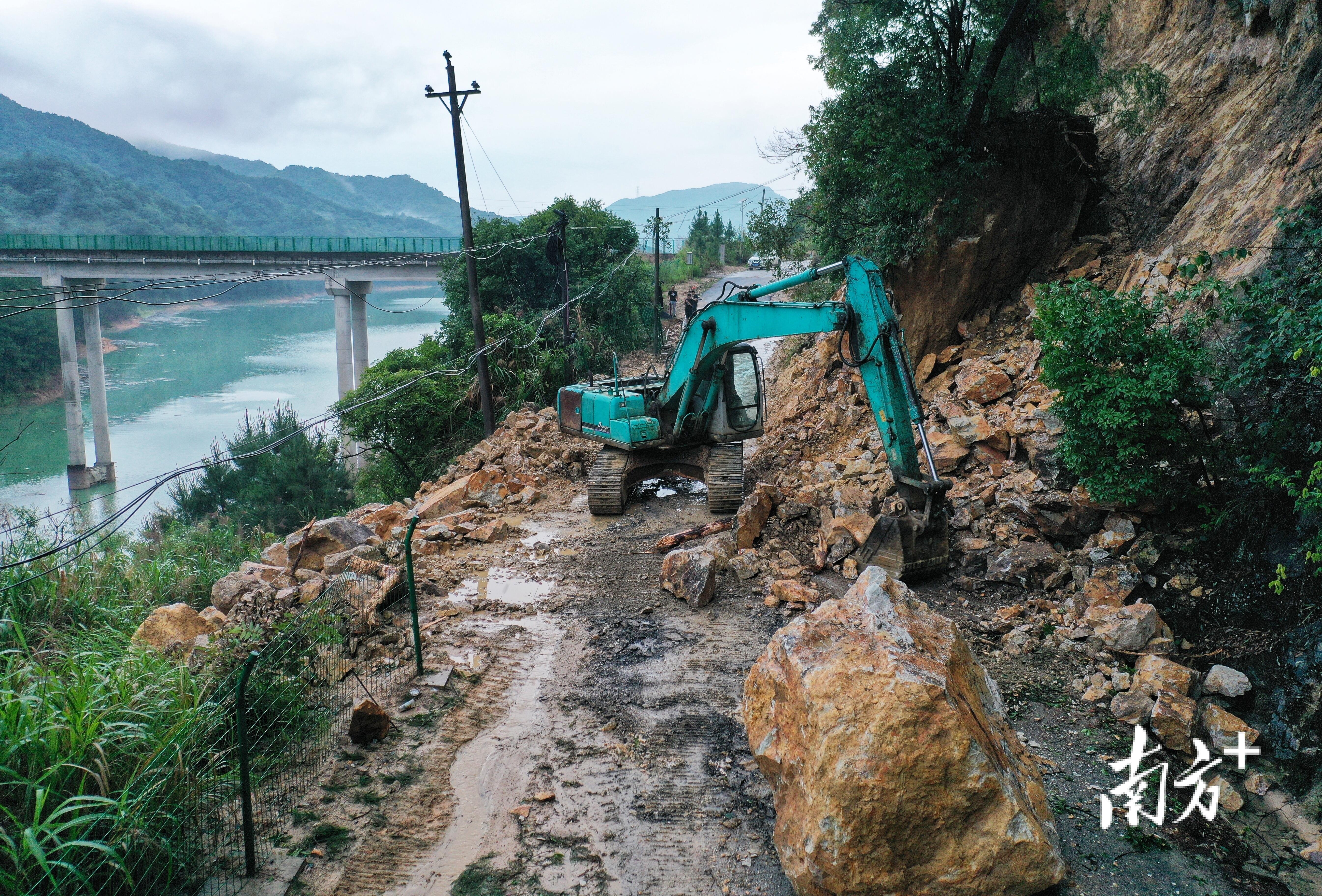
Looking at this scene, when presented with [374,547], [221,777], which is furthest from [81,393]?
[221,777]

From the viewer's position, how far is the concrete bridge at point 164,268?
31.8 metres

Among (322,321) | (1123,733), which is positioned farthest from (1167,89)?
(322,321)

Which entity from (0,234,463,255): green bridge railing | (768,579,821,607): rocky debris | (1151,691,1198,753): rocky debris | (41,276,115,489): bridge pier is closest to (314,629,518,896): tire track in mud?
(768,579,821,607): rocky debris

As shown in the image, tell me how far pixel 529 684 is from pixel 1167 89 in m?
12.8

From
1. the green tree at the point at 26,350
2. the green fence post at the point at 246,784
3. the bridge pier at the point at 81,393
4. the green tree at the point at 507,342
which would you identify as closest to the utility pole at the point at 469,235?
the green tree at the point at 507,342

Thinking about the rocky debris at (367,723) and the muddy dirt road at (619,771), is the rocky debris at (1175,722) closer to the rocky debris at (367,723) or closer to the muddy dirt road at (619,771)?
the muddy dirt road at (619,771)

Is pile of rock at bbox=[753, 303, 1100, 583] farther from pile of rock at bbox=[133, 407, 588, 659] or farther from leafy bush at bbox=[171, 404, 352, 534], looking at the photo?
leafy bush at bbox=[171, 404, 352, 534]

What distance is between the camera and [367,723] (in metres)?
5.46

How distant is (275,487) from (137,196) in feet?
216

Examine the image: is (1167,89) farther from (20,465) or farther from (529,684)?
(20,465)

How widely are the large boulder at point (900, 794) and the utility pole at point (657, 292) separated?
2581 cm

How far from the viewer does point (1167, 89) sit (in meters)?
12.0

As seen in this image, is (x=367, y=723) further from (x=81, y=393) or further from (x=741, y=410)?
(x=81, y=393)

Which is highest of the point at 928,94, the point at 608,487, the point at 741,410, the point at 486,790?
the point at 928,94
